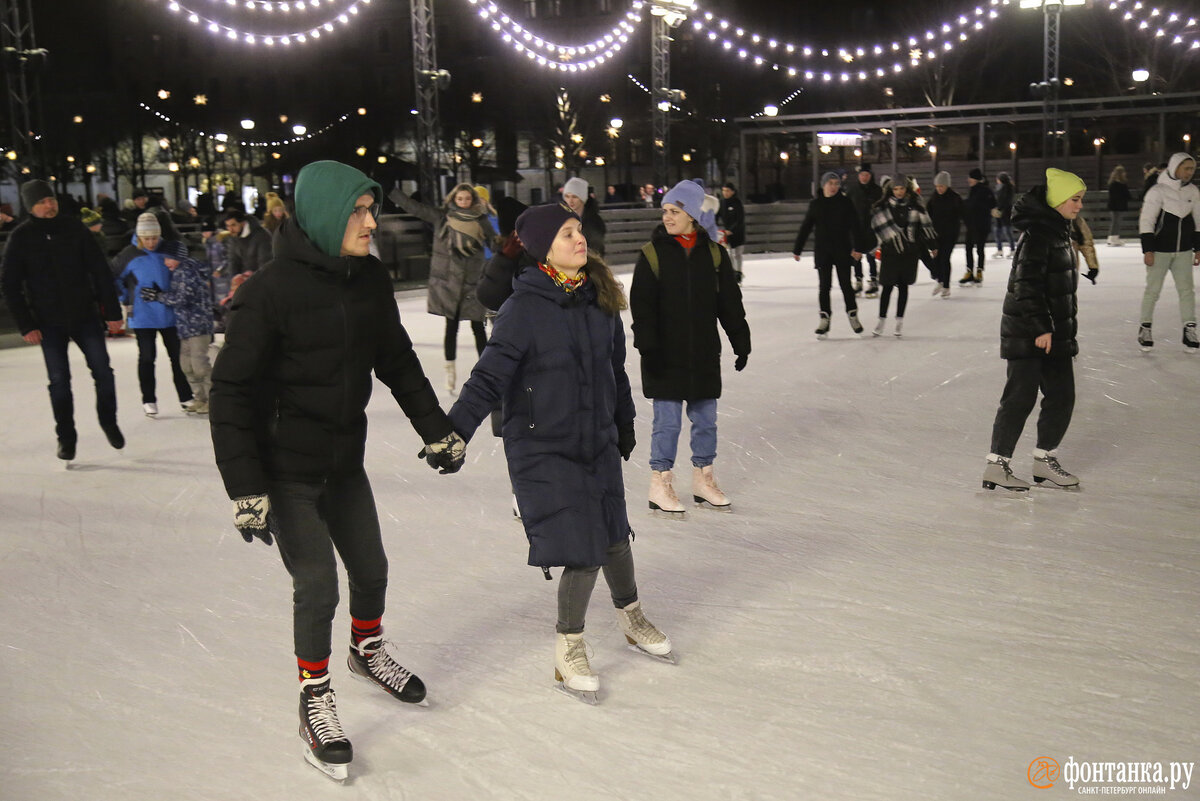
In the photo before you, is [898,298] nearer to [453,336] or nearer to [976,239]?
[453,336]

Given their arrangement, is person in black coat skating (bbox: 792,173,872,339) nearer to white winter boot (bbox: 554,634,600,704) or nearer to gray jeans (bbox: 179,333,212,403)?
gray jeans (bbox: 179,333,212,403)

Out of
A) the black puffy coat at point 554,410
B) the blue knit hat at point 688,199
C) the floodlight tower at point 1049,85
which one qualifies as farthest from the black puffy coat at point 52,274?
the floodlight tower at point 1049,85

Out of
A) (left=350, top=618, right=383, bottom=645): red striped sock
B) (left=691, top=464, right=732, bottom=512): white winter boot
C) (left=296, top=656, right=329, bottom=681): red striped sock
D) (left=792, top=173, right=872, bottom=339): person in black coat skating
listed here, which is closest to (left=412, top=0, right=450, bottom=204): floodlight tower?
(left=792, top=173, right=872, bottom=339): person in black coat skating

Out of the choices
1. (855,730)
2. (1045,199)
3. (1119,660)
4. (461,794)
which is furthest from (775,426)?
(461,794)

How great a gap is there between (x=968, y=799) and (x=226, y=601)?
8.78 ft

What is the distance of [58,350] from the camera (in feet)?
22.1

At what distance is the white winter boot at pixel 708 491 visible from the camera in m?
5.58

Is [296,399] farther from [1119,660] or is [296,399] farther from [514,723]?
[1119,660]

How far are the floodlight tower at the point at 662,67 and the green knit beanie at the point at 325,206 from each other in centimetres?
1791

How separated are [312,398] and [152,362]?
18.1ft

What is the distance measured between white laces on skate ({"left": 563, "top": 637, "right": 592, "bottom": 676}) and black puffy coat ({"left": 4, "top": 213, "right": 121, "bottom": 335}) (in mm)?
4238

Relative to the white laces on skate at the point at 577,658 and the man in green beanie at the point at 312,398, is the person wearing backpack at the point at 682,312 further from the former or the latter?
the man in green beanie at the point at 312,398

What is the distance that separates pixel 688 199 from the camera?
5152 mm

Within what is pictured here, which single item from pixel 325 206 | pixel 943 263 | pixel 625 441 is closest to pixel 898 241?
pixel 943 263
